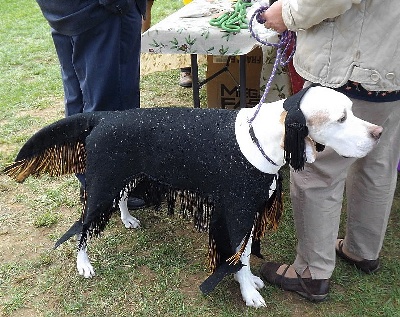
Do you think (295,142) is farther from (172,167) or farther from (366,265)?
(366,265)

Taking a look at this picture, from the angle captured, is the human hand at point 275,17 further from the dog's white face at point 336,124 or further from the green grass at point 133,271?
the green grass at point 133,271

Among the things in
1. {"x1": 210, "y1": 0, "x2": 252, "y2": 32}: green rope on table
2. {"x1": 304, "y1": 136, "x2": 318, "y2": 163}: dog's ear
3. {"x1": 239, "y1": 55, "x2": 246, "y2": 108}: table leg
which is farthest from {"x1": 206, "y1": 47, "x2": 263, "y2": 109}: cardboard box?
{"x1": 304, "y1": 136, "x2": 318, "y2": 163}: dog's ear

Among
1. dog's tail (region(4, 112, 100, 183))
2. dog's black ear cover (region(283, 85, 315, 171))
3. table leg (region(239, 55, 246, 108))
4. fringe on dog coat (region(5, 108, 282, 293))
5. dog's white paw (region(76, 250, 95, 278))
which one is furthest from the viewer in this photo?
table leg (region(239, 55, 246, 108))

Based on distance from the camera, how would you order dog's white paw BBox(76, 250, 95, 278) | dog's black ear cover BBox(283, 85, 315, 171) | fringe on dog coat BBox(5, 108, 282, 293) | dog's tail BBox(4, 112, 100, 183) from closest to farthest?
dog's black ear cover BBox(283, 85, 315, 171)
fringe on dog coat BBox(5, 108, 282, 293)
dog's tail BBox(4, 112, 100, 183)
dog's white paw BBox(76, 250, 95, 278)

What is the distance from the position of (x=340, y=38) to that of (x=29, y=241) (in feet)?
6.09

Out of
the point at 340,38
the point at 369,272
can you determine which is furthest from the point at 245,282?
the point at 340,38

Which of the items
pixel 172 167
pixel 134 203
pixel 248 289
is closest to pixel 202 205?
pixel 172 167

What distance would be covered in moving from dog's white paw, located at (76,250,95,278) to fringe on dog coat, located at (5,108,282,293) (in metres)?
0.22

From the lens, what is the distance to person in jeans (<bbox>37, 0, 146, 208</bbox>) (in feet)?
7.01

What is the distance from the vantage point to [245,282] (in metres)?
2.14

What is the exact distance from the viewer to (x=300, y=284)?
218cm

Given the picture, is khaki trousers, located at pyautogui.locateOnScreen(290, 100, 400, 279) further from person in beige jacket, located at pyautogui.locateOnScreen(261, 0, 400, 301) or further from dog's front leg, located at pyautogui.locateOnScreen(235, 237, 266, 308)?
dog's front leg, located at pyautogui.locateOnScreen(235, 237, 266, 308)

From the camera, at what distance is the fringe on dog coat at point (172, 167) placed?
1.84 metres

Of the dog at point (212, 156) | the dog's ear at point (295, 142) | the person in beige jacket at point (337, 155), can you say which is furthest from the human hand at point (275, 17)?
the dog's ear at point (295, 142)
